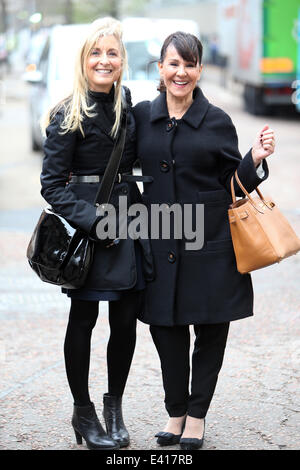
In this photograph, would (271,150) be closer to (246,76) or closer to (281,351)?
(281,351)

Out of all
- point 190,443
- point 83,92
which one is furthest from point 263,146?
point 190,443

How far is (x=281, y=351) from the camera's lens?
5.30 meters

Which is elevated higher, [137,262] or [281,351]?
[137,262]

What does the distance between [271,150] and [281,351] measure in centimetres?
182

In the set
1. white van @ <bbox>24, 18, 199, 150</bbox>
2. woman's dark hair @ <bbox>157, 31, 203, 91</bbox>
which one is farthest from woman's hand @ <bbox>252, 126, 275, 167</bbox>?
white van @ <bbox>24, 18, 199, 150</bbox>

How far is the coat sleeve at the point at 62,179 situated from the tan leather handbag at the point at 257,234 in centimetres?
58

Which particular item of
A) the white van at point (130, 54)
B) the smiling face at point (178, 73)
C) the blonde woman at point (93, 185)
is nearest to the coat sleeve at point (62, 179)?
the blonde woman at point (93, 185)

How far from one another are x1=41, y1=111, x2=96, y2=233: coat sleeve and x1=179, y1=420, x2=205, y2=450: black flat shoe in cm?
98

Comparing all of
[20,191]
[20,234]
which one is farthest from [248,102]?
[20,234]

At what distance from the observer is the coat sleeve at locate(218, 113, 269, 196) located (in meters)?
3.79

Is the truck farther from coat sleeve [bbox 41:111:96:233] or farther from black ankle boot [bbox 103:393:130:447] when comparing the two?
coat sleeve [bbox 41:111:96:233]

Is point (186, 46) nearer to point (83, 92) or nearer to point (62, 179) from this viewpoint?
point (83, 92)

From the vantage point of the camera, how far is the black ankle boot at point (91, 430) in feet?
12.8

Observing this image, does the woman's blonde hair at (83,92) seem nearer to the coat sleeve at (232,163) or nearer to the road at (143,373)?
the coat sleeve at (232,163)
